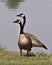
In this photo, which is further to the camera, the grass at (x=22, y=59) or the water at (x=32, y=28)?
the water at (x=32, y=28)

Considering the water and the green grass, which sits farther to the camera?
the water

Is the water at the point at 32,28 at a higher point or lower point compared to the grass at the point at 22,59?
lower

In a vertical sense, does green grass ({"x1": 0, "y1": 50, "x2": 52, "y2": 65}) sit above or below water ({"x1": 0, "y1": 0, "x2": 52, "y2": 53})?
above

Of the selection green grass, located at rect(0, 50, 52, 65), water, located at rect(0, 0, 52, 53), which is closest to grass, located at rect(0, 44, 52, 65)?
green grass, located at rect(0, 50, 52, 65)

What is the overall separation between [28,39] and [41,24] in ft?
26.8

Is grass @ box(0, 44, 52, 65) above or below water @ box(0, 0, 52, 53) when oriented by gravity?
above

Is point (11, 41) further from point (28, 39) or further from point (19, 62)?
point (19, 62)

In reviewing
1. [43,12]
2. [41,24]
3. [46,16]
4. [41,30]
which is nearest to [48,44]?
[41,30]

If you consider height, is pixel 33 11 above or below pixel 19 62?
below

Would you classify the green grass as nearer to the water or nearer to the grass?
the grass

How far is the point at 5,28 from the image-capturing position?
16.6 m

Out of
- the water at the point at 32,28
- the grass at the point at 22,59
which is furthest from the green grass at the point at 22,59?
the water at the point at 32,28

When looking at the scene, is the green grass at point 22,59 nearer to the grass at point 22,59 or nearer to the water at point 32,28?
the grass at point 22,59

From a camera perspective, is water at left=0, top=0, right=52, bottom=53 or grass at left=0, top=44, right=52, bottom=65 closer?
grass at left=0, top=44, right=52, bottom=65
